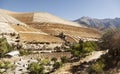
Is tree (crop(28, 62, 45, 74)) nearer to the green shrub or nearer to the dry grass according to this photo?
the green shrub

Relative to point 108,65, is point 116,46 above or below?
above

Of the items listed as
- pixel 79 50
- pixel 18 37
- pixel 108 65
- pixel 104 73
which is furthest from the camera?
pixel 18 37

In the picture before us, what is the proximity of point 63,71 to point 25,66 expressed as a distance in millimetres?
8146

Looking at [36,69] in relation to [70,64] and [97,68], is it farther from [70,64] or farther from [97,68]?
[97,68]

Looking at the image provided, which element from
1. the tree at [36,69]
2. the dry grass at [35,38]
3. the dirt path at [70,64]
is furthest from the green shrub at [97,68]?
the dry grass at [35,38]

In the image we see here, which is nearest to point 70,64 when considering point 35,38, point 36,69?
point 36,69

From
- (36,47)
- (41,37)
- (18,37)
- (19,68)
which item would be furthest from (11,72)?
(41,37)

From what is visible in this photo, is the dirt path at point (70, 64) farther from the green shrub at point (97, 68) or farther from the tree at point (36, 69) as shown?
the green shrub at point (97, 68)

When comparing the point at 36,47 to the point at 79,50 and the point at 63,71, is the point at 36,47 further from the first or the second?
the point at 63,71

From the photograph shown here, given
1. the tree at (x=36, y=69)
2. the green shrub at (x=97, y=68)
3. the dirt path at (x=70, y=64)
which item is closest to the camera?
the green shrub at (x=97, y=68)

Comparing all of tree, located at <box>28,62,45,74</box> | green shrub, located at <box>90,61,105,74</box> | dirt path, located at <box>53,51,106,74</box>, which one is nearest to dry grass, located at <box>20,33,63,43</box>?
dirt path, located at <box>53,51,106,74</box>

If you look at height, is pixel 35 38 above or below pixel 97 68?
below

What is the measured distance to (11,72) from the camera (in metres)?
35.5

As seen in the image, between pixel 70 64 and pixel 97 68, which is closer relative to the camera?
pixel 97 68
